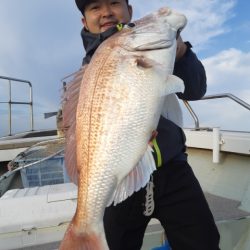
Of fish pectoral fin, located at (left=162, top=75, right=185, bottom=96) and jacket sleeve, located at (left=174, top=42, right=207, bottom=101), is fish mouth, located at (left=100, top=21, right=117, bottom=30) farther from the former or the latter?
fish pectoral fin, located at (left=162, top=75, right=185, bottom=96)

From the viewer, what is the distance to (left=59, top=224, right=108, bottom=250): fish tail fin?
134 centimetres

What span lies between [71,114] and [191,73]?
0.62 m

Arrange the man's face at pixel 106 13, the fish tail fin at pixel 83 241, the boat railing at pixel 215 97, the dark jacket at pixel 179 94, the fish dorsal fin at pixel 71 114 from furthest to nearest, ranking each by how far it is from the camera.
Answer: the boat railing at pixel 215 97, the man's face at pixel 106 13, the dark jacket at pixel 179 94, the fish dorsal fin at pixel 71 114, the fish tail fin at pixel 83 241

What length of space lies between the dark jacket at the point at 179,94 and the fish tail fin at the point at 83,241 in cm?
53

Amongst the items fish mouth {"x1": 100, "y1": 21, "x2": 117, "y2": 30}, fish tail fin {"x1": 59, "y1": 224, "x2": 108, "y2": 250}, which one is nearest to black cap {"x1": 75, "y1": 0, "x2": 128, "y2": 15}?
fish mouth {"x1": 100, "y1": 21, "x2": 117, "y2": 30}

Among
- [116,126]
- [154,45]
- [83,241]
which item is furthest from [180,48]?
[83,241]

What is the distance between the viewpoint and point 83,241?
4.41 ft

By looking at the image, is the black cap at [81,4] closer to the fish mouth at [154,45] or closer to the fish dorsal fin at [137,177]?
the fish mouth at [154,45]

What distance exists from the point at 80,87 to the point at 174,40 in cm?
43

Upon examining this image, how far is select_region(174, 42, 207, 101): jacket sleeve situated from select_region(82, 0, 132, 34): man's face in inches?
15.1

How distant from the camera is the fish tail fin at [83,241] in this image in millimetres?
1337

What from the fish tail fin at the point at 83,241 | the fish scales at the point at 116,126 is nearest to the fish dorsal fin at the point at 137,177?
the fish scales at the point at 116,126

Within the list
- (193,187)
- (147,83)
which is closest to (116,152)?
(147,83)

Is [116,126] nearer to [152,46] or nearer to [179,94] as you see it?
[152,46]
